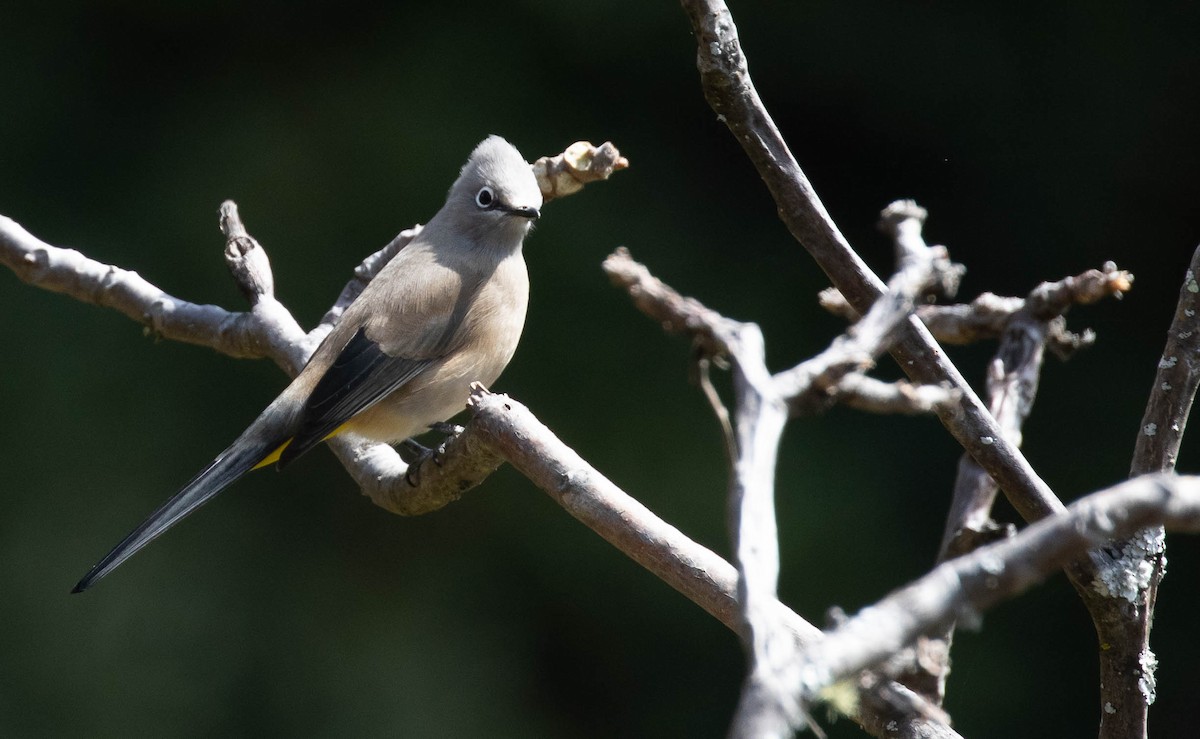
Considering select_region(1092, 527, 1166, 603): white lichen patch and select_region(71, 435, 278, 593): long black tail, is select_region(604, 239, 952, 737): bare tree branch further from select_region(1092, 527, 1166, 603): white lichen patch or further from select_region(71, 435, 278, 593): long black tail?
select_region(71, 435, 278, 593): long black tail

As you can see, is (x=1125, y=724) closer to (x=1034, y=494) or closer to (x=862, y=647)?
(x=1034, y=494)

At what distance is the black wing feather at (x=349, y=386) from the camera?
3.12 metres

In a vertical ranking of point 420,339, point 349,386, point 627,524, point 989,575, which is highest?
point 420,339

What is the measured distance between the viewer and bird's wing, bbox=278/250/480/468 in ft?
10.3

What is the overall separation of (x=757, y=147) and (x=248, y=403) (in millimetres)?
3036

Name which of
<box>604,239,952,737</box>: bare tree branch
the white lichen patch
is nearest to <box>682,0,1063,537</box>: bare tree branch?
the white lichen patch

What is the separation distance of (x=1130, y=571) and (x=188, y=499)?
88.1 inches

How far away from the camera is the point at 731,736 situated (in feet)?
3.46

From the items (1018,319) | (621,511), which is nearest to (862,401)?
(621,511)

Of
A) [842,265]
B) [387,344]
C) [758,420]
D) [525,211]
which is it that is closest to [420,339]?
[387,344]

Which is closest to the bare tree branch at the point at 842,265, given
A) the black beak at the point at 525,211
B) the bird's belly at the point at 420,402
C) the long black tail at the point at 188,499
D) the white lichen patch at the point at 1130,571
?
the white lichen patch at the point at 1130,571

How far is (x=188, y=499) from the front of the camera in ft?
10.1

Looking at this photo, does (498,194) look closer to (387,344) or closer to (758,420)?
(387,344)

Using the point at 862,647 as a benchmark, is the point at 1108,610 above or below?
above
